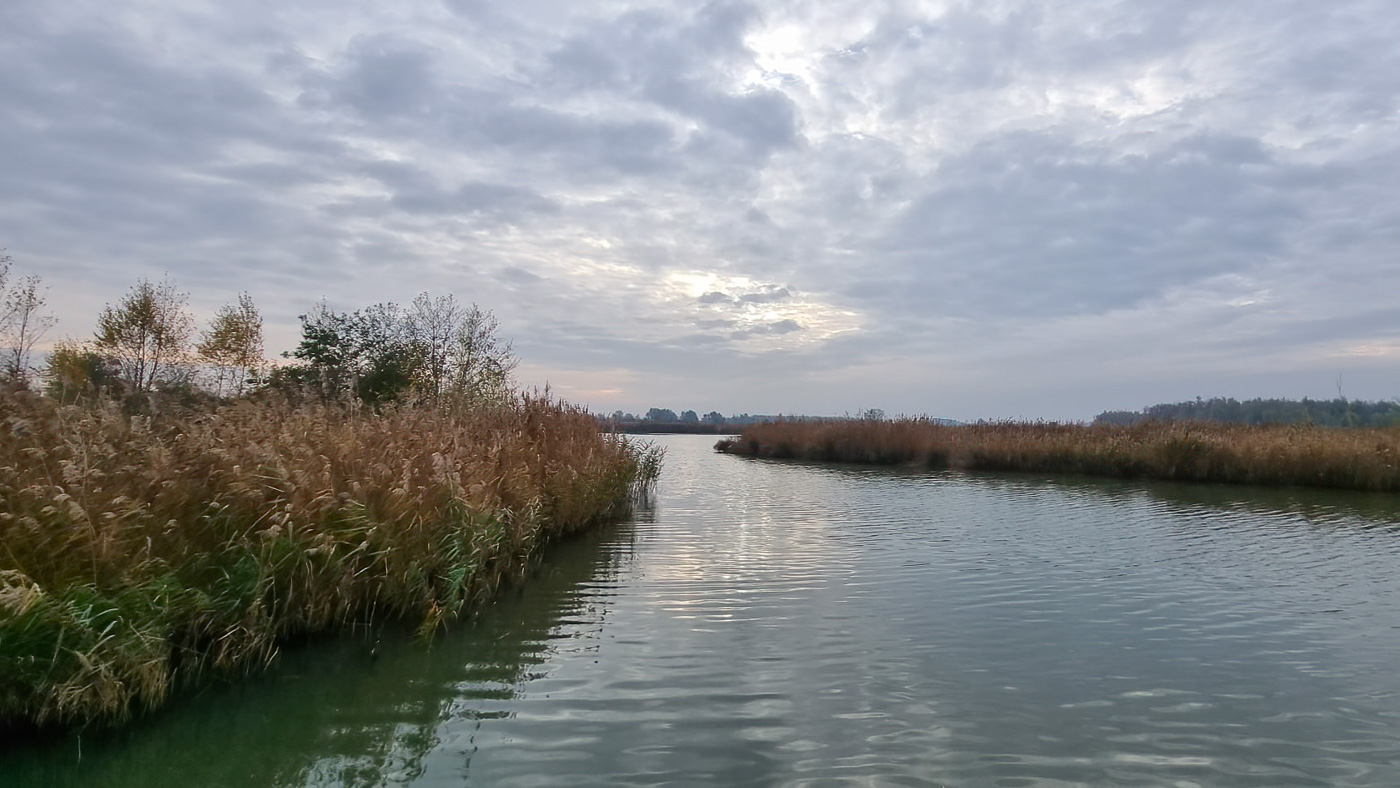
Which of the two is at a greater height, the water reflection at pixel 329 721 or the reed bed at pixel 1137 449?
the reed bed at pixel 1137 449

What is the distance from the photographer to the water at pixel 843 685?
4.32 meters

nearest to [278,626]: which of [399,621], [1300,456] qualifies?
[399,621]

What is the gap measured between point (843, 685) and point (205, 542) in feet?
16.2

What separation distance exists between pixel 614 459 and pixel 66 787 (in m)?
12.2

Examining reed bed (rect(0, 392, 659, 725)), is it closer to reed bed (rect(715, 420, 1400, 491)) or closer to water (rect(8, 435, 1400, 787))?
water (rect(8, 435, 1400, 787))

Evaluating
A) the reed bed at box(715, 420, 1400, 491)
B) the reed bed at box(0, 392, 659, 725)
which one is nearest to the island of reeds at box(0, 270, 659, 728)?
the reed bed at box(0, 392, 659, 725)

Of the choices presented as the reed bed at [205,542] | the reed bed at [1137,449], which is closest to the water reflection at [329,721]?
the reed bed at [205,542]

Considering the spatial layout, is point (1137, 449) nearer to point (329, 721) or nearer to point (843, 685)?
point (843, 685)

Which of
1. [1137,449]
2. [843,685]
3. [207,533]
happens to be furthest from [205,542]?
[1137,449]

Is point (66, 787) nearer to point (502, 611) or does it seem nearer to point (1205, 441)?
point (502, 611)

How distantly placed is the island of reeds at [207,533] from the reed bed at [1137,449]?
70.9ft

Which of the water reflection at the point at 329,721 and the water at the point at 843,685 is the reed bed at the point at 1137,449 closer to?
the water at the point at 843,685

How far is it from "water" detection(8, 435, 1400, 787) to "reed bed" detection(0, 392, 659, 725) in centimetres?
34

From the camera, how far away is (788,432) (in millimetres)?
39469
